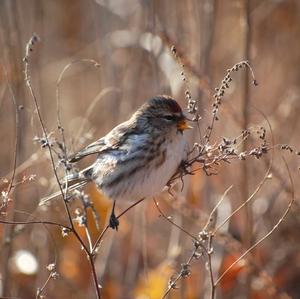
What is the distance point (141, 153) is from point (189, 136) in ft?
3.11

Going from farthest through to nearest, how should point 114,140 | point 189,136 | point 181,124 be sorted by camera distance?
point 189,136 → point 114,140 → point 181,124

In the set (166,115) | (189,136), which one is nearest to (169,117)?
(166,115)

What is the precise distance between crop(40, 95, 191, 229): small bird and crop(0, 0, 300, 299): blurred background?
0.50 feet

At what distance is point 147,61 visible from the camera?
186 inches

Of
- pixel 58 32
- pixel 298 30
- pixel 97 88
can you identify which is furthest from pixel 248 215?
pixel 58 32

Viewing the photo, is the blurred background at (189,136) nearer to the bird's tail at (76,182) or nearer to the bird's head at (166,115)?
the bird's tail at (76,182)

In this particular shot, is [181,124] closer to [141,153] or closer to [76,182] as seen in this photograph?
[141,153]

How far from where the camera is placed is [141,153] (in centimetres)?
305

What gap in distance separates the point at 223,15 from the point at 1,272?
9.28 ft

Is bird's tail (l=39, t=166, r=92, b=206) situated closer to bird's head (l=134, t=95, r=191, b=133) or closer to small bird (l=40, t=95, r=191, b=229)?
small bird (l=40, t=95, r=191, b=229)

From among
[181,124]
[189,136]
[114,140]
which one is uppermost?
[189,136]

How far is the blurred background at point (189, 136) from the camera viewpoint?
356 cm

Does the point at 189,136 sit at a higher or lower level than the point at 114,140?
higher

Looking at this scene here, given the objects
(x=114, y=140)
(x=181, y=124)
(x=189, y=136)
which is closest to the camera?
(x=181, y=124)
